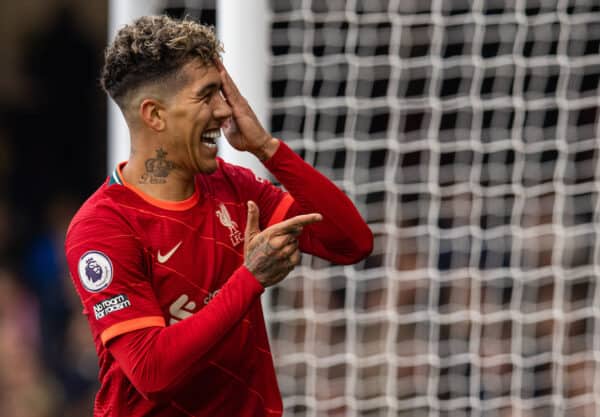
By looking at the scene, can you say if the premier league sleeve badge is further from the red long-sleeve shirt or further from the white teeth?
the white teeth

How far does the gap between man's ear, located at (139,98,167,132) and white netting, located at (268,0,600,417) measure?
1.63 metres

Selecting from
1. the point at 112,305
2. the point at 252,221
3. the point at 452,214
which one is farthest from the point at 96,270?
the point at 452,214

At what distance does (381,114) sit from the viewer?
4594mm

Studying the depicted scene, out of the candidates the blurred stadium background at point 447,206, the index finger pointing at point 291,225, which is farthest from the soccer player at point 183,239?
the blurred stadium background at point 447,206

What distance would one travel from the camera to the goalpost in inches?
156

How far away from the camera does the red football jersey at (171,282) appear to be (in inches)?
83.3

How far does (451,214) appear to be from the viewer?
13.7ft

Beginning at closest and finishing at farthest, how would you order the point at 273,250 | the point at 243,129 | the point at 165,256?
the point at 273,250 → the point at 165,256 → the point at 243,129

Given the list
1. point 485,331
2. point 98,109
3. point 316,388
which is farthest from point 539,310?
point 98,109

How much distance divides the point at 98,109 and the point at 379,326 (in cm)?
310

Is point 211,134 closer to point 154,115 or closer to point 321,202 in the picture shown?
point 154,115

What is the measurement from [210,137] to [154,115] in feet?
0.44

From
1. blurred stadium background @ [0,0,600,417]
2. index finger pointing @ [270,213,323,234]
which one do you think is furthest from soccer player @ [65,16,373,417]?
blurred stadium background @ [0,0,600,417]

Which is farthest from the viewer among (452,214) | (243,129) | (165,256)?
(452,214)
